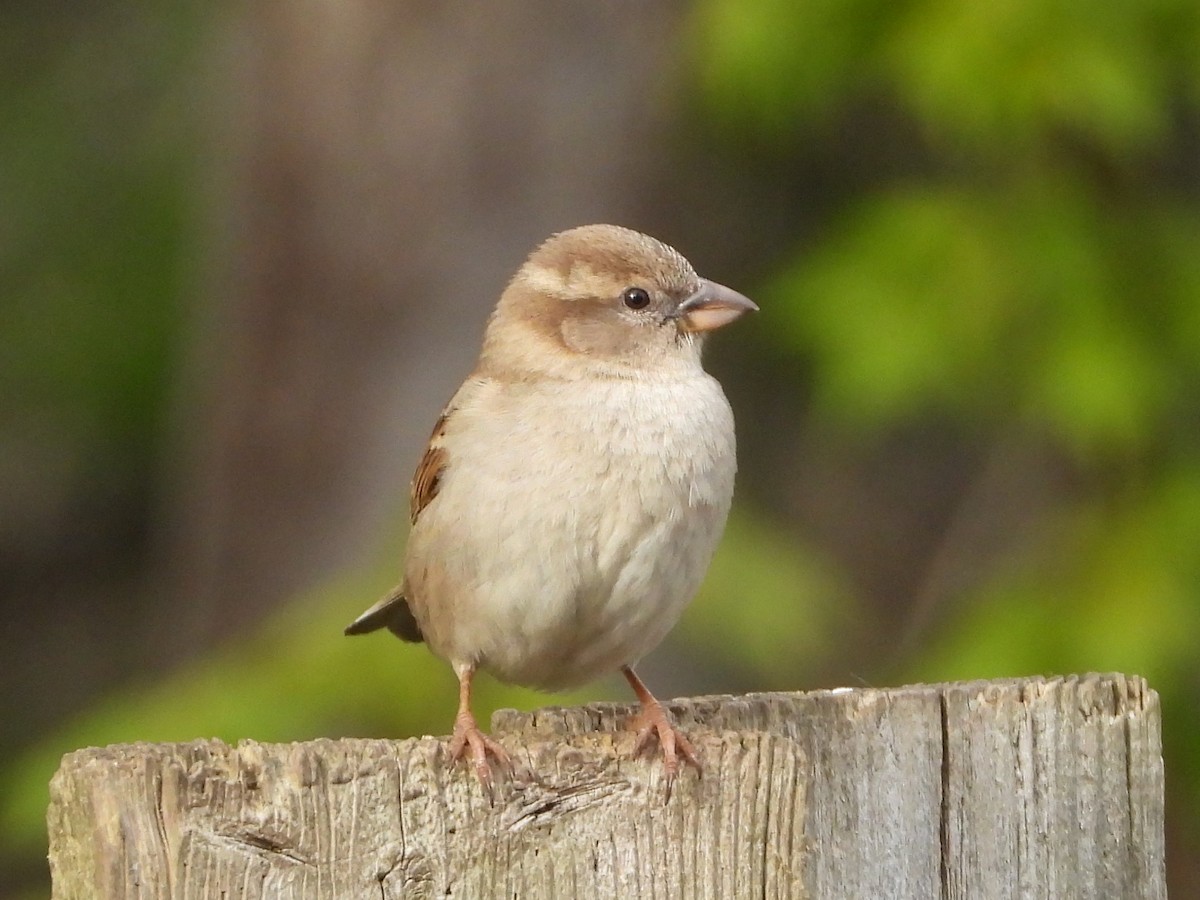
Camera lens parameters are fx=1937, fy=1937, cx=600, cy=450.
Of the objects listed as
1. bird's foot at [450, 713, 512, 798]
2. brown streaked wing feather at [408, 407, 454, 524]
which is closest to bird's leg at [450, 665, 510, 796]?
bird's foot at [450, 713, 512, 798]

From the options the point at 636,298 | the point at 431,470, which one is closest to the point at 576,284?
the point at 636,298

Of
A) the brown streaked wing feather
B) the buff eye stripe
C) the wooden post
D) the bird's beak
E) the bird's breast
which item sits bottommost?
the wooden post

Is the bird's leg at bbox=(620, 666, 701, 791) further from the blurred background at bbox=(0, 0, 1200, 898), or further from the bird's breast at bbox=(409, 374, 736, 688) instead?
the blurred background at bbox=(0, 0, 1200, 898)

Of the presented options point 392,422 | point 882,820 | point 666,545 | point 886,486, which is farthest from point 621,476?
point 886,486

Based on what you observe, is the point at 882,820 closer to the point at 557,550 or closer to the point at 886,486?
the point at 557,550

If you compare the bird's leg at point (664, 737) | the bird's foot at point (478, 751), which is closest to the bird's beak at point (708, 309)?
the bird's leg at point (664, 737)

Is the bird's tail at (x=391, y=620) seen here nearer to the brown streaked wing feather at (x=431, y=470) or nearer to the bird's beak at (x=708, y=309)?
→ the brown streaked wing feather at (x=431, y=470)
